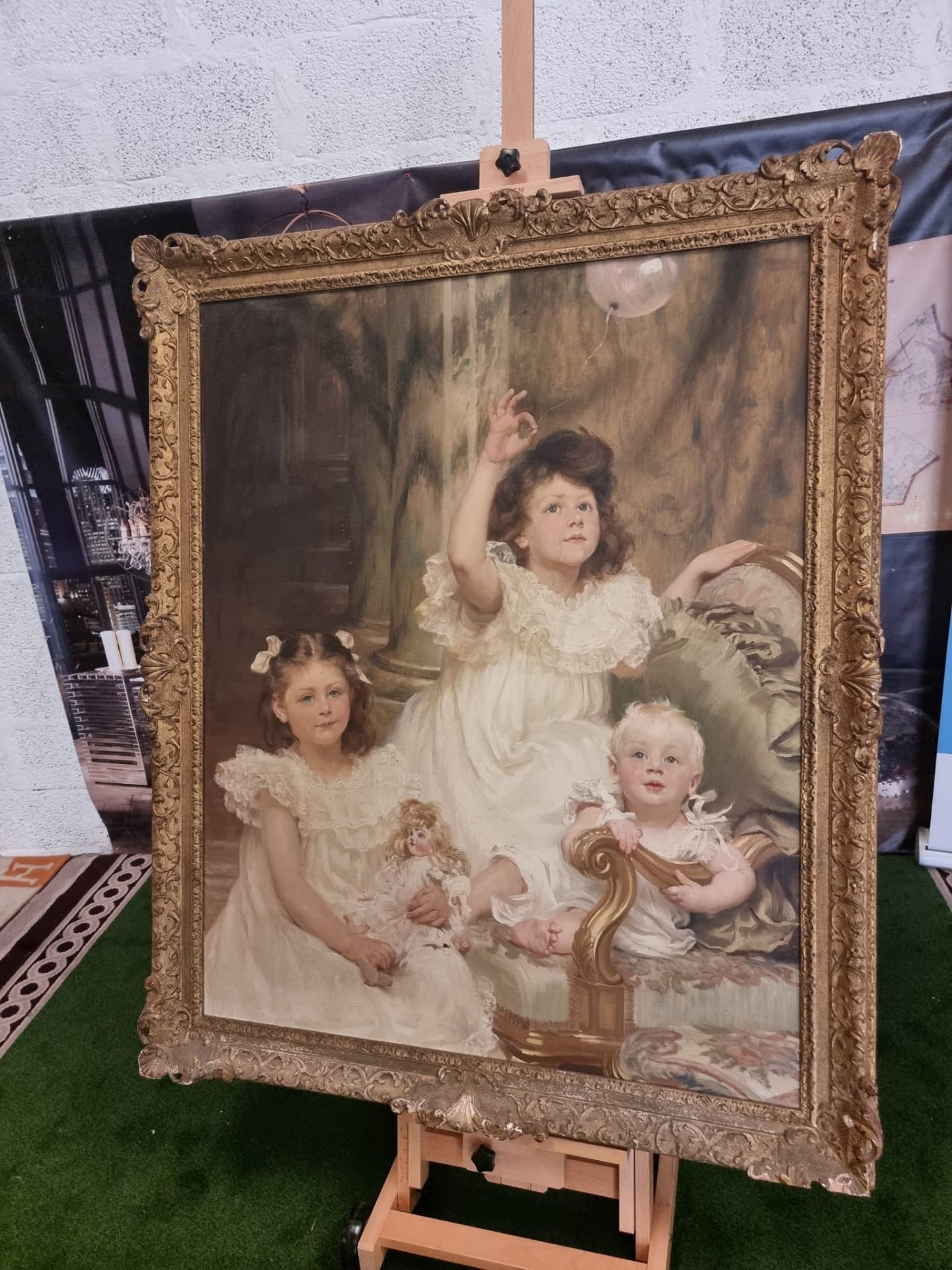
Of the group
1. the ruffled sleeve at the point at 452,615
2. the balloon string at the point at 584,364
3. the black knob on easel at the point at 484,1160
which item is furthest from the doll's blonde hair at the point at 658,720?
the black knob on easel at the point at 484,1160

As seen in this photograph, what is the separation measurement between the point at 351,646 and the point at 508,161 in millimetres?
804

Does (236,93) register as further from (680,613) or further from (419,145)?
(680,613)

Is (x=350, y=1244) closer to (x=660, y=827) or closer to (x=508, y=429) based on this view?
(x=660, y=827)

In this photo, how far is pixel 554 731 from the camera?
114cm

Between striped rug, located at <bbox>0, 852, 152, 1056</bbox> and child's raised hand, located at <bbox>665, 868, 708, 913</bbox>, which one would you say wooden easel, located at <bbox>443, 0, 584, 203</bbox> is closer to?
child's raised hand, located at <bbox>665, 868, 708, 913</bbox>

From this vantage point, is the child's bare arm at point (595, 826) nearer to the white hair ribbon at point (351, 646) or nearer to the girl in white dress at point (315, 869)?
the girl in white dress at point (315, 869)

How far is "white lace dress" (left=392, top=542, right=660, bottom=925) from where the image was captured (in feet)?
3.68

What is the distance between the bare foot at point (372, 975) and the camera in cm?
121

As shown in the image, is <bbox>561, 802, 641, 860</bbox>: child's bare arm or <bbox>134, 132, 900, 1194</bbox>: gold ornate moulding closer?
<bbox>134, 132, 900, 1194</bbox>: gold ornate moulding

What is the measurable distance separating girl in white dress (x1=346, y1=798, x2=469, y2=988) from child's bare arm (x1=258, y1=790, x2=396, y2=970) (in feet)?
0.06

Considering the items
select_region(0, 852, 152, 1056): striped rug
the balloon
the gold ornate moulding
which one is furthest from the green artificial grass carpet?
the balloon

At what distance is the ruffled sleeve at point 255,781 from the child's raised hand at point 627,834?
52cm

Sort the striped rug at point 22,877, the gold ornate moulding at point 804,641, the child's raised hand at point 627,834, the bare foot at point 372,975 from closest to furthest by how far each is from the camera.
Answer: the gold ornate moulding at point 804,641 < the child's raised hand at point 627,834 < the bare foot at point 372,975 < the striped rug at point 22,877

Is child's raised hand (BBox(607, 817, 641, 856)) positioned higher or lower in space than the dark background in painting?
lower
